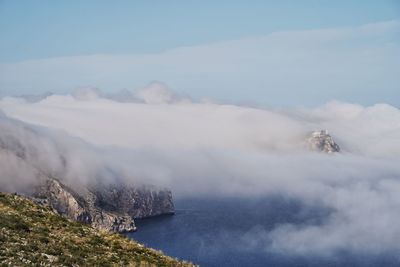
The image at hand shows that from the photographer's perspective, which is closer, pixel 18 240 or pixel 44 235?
pixel 18 240

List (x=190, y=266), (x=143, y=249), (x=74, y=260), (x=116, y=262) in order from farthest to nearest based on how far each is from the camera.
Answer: (x=143, y=249) < (x=190, y=266) < (x=116, y=262) < (x=74, y=260)

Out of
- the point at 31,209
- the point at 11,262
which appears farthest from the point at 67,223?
the point at 11,262

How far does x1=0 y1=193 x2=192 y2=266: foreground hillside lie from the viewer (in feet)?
123

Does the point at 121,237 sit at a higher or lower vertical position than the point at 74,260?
higher

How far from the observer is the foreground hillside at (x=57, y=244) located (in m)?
37.4

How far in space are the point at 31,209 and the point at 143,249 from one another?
13.4 m

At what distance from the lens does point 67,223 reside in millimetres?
50781

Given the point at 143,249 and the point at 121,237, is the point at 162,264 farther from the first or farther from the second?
the point at 121,237

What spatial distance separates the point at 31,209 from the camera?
53.2 m

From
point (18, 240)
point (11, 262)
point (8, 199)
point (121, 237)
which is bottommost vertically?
point (11, 262)

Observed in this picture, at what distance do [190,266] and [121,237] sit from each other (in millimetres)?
8526

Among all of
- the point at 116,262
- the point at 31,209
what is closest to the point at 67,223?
the point at 31,209

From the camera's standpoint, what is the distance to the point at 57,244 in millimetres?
41781

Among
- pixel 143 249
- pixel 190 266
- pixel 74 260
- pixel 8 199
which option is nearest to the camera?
pixel 74 260
